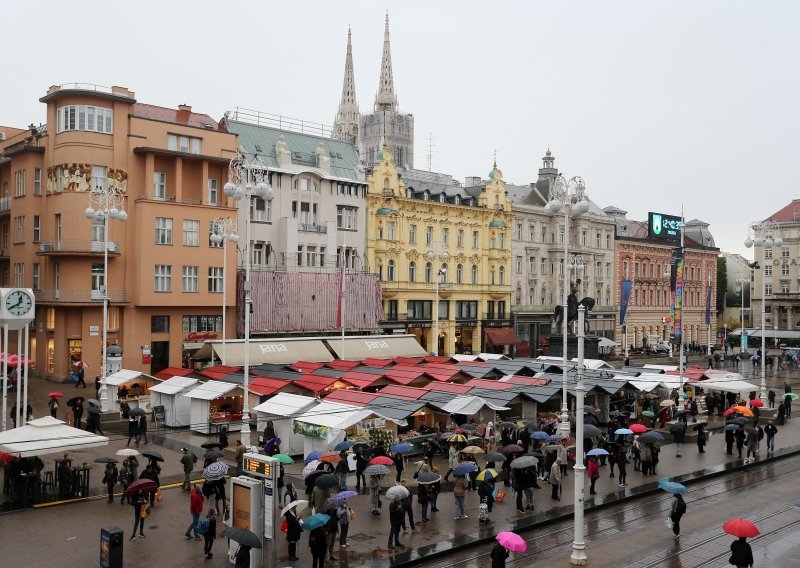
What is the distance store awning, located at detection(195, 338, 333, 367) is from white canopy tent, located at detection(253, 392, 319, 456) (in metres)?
13.4

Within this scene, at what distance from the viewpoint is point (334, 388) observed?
35406 millimetres

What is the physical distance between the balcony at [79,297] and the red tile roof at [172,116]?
1173 centimetres

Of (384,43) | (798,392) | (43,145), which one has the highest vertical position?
(384,43)

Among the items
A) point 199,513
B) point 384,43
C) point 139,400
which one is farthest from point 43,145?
point 384,43

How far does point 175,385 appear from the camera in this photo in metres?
34.5

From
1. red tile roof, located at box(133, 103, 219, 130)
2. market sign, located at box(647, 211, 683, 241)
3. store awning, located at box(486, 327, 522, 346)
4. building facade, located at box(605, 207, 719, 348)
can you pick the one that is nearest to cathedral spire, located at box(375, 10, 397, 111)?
building facade, located at box(605, 207, 719, 348)

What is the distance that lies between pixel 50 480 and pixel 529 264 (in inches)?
2258

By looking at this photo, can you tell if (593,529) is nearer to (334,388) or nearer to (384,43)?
(334,388)

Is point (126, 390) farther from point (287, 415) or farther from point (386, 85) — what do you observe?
point (386, 85)

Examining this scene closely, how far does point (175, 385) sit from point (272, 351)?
10805mm

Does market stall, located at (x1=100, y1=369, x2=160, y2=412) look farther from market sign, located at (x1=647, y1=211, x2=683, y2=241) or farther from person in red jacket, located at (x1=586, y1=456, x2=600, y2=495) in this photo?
market sign, located at (x1=647, y1=211, x2=683, y2=241)

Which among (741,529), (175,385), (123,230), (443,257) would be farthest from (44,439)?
(443,257)

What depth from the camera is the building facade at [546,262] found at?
73.7 m

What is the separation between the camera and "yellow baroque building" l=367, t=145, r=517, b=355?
2456 inches
